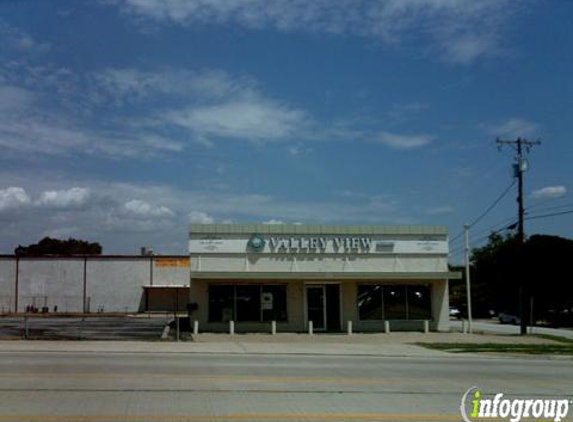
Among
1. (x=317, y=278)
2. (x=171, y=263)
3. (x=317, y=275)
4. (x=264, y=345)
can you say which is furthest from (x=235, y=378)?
(x=171, y=263)

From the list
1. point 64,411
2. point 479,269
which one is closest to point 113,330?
point 64,411

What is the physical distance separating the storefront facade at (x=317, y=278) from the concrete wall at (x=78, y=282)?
33544 mm

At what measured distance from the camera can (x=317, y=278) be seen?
1379 inches

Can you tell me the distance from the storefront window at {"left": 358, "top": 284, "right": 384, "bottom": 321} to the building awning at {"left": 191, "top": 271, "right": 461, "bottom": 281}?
890 millimetres

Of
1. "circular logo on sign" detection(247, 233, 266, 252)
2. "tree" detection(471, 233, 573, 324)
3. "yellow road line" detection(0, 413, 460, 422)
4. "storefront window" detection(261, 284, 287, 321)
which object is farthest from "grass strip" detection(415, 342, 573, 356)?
"tree" detection(471, 233, 573, 324)

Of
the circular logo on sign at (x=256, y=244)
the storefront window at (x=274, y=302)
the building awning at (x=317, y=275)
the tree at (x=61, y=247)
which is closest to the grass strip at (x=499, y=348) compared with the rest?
the building awning at (x=317, y=275)

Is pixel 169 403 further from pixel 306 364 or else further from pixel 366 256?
pixel 366 256

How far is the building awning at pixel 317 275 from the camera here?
3416 cm

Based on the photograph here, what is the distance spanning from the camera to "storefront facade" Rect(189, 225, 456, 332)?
3503 cm

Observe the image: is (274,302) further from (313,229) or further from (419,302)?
(419,302)

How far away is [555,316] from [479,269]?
2361 centimetres

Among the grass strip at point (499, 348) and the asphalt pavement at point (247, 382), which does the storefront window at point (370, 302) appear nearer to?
the grass strip at point (499, 348)

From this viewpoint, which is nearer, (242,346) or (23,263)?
(242,346)

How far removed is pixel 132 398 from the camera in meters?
11.7
